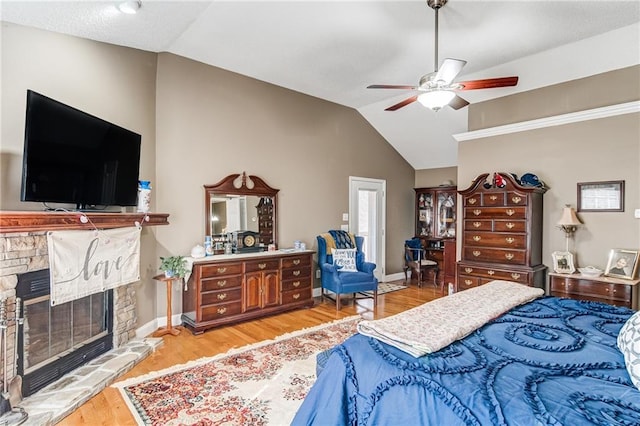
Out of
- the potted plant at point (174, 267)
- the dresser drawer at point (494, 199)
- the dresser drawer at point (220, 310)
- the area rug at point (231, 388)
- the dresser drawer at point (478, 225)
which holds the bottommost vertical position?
the area rug at point (231, 388)

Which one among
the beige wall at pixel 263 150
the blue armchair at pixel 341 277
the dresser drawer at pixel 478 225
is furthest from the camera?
the blue armchair at pixel 341 277

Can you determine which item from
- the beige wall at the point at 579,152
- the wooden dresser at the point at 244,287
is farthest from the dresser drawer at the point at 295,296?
the beige wall at the point at 579,152

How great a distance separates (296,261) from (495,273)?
2.54m

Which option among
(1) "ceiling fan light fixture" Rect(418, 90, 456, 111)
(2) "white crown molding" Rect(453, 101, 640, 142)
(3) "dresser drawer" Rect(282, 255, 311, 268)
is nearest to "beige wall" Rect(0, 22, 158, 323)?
(3) "dresser drawer" Rect(282, 255, 311, 268)

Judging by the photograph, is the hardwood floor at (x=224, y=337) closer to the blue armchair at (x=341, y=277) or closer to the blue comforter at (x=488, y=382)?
the blue armchair at (x=341, y=277)

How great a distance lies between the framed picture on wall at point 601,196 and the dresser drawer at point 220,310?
4221 mm

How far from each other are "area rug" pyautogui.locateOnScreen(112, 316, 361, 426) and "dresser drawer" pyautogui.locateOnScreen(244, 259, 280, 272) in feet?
3.30

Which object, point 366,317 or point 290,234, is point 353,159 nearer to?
point 290,234

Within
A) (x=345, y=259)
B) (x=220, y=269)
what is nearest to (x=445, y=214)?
(x=345, y=259)

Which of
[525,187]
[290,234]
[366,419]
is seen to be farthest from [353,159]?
[366,419]

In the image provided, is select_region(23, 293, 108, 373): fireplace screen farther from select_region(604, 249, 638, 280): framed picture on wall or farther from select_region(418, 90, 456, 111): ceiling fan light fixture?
select_region(604, 249, 638, 280): framed picture on wall

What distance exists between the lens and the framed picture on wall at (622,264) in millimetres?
3471

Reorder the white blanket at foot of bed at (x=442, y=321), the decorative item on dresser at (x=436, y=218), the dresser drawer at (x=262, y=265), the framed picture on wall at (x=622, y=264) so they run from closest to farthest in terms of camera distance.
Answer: the white blanket at foot of bed at (x=442, y=321)
the framed picture on wall at (x=622, y=264)
the dresser drawer at (x=262, y=265)
the decorative item on dresser at (x=436, y=218)

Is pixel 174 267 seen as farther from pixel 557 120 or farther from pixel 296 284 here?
pixel 557 120
